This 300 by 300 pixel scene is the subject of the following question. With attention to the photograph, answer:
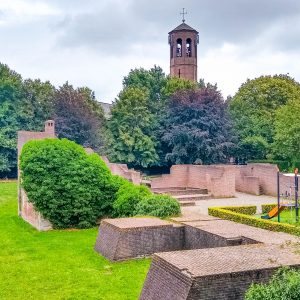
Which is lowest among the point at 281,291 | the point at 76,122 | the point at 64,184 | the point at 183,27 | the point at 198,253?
the point at 198,253

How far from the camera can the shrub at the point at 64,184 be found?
2150cm

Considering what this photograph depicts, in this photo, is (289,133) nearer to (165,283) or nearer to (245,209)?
(245,209)

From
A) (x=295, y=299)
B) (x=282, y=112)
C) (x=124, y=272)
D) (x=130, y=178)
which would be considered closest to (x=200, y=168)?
(x=130, y=178)

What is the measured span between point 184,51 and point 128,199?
44919 mm

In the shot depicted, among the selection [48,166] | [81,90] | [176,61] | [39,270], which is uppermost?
[176,61]

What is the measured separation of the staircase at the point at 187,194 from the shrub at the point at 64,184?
6.63 meters

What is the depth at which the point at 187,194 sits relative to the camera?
1276 inches

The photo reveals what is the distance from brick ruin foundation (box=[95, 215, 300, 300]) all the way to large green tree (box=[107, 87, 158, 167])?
85.4ft

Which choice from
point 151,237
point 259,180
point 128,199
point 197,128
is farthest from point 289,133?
point 151,237

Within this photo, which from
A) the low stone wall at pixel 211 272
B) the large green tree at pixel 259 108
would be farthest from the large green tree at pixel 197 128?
the low stone wall at pixel 211 272

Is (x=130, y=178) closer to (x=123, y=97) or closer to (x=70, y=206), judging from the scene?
(x=70, y=206)

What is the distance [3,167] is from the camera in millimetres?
47375

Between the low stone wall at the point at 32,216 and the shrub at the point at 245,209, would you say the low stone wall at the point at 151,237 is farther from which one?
the shrub at the point at 245,209

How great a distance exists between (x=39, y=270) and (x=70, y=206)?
704cm
